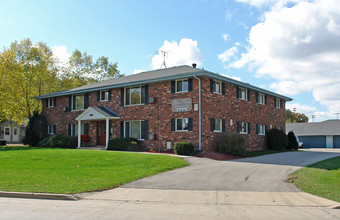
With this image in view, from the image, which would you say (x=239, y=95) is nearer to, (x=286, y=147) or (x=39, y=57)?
(x=286, y=147)

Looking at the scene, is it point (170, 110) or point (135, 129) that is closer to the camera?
point (170, 110)

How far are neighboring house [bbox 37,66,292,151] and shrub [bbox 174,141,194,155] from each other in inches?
28.2

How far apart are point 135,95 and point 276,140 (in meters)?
12.7

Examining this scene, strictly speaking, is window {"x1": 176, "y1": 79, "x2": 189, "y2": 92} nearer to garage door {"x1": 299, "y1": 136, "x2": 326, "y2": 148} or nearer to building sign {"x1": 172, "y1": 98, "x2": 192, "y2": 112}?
building sign {"x1": 172, "y1": 98, "x2": 192, "y2": 112}

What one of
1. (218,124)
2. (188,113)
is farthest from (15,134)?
(218,124)

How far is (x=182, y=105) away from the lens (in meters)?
20.2

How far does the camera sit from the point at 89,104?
26500 millimetres

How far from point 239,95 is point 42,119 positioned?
60.4 feet

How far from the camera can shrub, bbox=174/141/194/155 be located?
18672mm

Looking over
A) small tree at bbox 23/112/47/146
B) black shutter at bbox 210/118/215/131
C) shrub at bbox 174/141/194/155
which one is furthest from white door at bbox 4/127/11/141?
black shutter at bbox 210/118/215/131

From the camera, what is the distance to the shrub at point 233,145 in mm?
19516

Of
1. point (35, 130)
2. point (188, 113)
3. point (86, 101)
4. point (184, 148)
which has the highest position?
point (86, 101)

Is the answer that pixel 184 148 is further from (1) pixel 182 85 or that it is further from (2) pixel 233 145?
(1) pixel 182 85

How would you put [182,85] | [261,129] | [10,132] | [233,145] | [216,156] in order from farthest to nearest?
[10,132]
[261,129]
[182,85]
[233,145]
[216,156]
